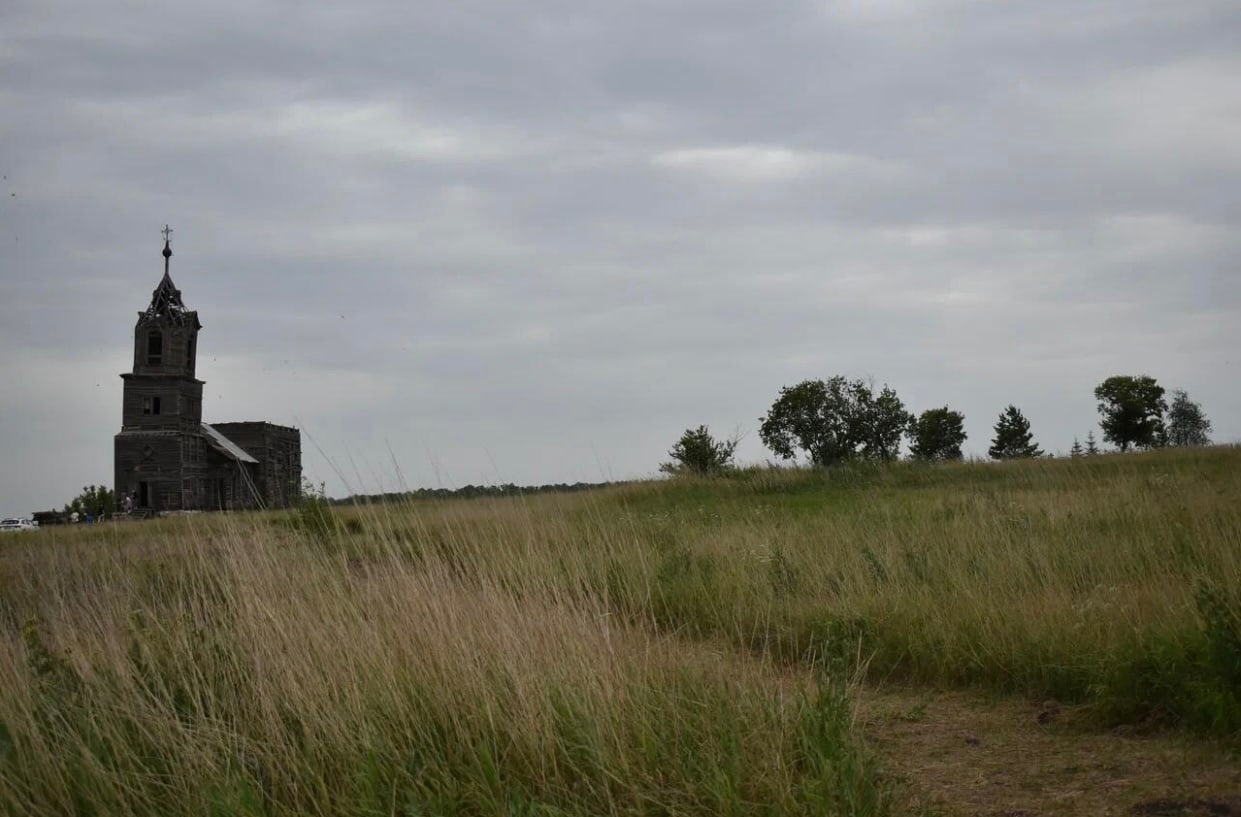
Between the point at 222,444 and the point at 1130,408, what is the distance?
54.9 m

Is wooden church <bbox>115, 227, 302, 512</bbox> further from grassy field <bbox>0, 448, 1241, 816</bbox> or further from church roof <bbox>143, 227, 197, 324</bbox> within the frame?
grassy field <bbox>0, 448, 1241, 816</bbox>

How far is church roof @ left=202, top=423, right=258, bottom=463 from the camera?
193ft

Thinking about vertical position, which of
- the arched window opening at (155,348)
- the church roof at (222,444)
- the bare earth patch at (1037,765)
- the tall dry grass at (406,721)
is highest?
the arched window opening at (155,348)

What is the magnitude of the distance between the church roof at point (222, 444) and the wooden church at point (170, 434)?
0.06 meters

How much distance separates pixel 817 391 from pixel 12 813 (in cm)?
6863

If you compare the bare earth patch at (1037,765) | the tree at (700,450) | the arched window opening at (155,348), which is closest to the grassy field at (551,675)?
the bare earth patch at (1037,765)

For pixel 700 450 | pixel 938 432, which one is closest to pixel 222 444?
pixel 700 450

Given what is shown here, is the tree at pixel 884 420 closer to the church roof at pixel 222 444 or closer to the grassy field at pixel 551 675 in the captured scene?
the church roof at pixel 222 444

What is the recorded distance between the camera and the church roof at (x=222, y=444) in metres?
58.8

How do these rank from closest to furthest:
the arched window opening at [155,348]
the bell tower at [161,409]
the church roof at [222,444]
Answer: the bell tower at [161,409] < the arched window opening at [155,348] < the church roof at [222,444]

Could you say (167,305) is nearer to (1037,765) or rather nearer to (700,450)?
(700,450)

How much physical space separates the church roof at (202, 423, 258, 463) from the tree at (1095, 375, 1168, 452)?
171 feet

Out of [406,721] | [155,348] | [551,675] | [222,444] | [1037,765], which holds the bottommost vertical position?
[1037,765]

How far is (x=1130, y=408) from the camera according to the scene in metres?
63.5
